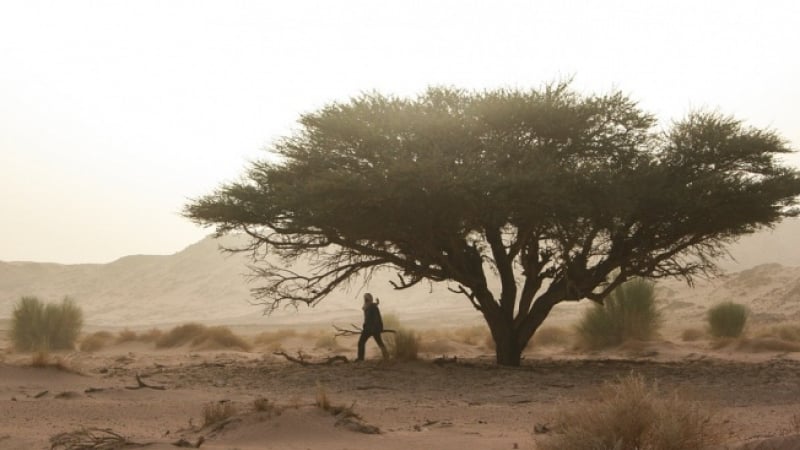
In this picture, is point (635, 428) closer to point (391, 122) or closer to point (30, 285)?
point (391, 122)

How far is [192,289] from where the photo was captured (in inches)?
3969

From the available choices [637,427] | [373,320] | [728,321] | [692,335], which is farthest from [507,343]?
[692,335]

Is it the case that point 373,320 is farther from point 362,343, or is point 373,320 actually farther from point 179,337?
point 179,337

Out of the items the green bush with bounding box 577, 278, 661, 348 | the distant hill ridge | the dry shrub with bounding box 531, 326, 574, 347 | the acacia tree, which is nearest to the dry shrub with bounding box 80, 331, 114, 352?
the acacia tree

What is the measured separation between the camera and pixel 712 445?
23.6 feet

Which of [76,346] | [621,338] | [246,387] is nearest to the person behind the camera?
[246,387]

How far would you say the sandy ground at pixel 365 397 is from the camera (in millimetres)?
8906

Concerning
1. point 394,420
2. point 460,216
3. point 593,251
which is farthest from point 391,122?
point 394,420

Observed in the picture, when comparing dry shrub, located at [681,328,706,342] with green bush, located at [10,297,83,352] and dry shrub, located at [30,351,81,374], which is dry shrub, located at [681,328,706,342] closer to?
green bush, located at [10,297,83,352]

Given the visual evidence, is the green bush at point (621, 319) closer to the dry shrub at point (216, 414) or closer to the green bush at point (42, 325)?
the green bush at point (42, 325)

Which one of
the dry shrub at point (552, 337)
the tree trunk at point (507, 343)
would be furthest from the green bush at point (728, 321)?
the tree trunk at point (507, 343)

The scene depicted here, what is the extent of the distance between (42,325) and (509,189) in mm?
19200

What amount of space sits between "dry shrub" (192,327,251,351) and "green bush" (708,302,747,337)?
16261 mm

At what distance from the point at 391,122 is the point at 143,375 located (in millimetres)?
7255
